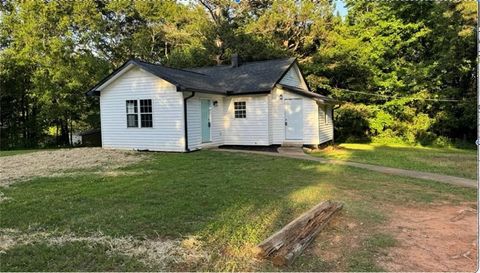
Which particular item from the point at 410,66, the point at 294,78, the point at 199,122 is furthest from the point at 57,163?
the point at 410,66

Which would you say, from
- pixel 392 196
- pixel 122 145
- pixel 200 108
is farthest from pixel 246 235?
pixel 122 145

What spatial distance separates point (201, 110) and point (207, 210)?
967 centimetres

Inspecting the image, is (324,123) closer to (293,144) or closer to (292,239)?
(293,144)

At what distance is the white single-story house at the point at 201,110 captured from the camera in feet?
46.1

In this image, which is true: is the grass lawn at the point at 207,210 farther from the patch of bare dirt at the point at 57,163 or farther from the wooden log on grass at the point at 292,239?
the patch of bare dirt at the point at 57,163

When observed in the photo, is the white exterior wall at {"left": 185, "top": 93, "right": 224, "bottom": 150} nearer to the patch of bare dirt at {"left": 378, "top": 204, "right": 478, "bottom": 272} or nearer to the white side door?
the white side door

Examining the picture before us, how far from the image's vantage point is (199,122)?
14.7m

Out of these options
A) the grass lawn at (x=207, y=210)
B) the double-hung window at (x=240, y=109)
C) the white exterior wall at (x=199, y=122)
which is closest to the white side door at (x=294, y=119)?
the double-hung window at (x=240, y=109)

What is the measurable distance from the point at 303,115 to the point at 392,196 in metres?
9.02

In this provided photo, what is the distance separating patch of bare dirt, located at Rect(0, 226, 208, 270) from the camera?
146 inches

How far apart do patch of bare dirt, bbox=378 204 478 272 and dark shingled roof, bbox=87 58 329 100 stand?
9.46 m

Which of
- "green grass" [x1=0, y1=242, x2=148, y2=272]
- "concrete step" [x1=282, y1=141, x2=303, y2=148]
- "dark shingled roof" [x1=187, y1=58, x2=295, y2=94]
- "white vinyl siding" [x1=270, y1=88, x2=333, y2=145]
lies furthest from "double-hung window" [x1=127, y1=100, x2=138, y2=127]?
"green grass" [x1=0, y1=242, x2=148, y2=272]

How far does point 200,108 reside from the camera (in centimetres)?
1484

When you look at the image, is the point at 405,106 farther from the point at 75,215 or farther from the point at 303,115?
the point at 75,215
